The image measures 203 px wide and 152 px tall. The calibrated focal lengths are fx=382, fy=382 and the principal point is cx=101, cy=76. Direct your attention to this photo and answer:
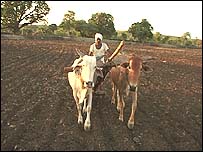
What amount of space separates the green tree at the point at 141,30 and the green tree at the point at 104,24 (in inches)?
123

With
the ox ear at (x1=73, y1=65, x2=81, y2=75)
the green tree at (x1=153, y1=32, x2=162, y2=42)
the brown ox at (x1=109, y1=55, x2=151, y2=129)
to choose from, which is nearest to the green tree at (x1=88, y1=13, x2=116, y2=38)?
the green tree at (x1=153, y1=32, x2=162, y2=42)

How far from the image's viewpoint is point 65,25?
5822 cm

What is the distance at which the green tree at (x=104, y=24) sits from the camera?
55.6m

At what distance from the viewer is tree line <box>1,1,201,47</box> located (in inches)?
1934

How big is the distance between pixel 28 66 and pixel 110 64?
8262 millimetres

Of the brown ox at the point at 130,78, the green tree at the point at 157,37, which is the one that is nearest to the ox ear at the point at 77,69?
the brown ox at the point at 130,78

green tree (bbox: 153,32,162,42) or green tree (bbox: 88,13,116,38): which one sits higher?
green tree (bbox: 88,13,116,38)

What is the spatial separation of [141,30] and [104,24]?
556 centimetres

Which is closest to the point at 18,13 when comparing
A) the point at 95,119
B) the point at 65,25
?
the point at 65,25

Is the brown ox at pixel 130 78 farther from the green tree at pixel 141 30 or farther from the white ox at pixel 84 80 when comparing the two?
the green tree at pixel 141 30

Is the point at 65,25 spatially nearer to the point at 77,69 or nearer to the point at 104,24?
the point at 104,24

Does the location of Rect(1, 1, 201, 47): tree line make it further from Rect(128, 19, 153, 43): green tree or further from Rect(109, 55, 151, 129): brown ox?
Rect(109, 55, 151, 129): brown ox

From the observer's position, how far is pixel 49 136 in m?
7.09

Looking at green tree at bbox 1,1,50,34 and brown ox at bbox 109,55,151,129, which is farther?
green tree at bbox 1,1,50,34
